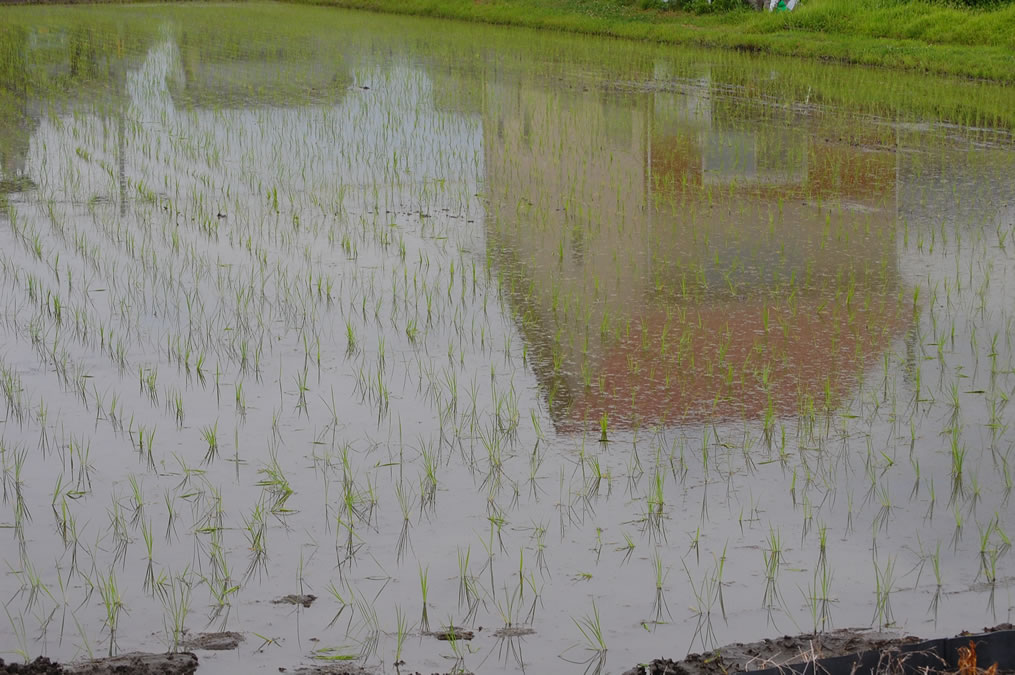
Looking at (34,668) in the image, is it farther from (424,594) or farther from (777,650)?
(777,650)

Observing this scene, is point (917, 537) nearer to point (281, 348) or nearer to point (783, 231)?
point (281, 348)

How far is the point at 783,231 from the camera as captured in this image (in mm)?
7477

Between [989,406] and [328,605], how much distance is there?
8.49 ft

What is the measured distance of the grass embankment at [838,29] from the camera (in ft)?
50.1

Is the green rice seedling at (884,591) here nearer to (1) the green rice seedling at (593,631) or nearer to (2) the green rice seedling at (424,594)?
(1) the green rice seedling at (593,631)

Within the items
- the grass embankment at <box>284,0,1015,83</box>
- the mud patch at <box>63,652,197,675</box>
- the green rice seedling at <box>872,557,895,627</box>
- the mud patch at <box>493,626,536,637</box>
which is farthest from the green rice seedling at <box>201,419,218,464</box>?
the grass embankment at <box>284,0,1015,83</box>

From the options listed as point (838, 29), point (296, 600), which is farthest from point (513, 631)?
point (838, 29)

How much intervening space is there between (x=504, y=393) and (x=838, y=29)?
14410 millimetres

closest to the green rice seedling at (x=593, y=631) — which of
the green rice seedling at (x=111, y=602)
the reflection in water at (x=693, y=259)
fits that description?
the green rice seedling at (x=111, y=602)

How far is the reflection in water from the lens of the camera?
493 centimetres

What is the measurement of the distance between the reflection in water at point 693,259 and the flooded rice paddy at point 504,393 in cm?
3

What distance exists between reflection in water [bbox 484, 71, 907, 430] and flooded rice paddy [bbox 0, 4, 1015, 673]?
0.03 metres

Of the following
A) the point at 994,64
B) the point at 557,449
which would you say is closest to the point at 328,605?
the point at 557,449

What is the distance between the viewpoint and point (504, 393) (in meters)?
4.87
